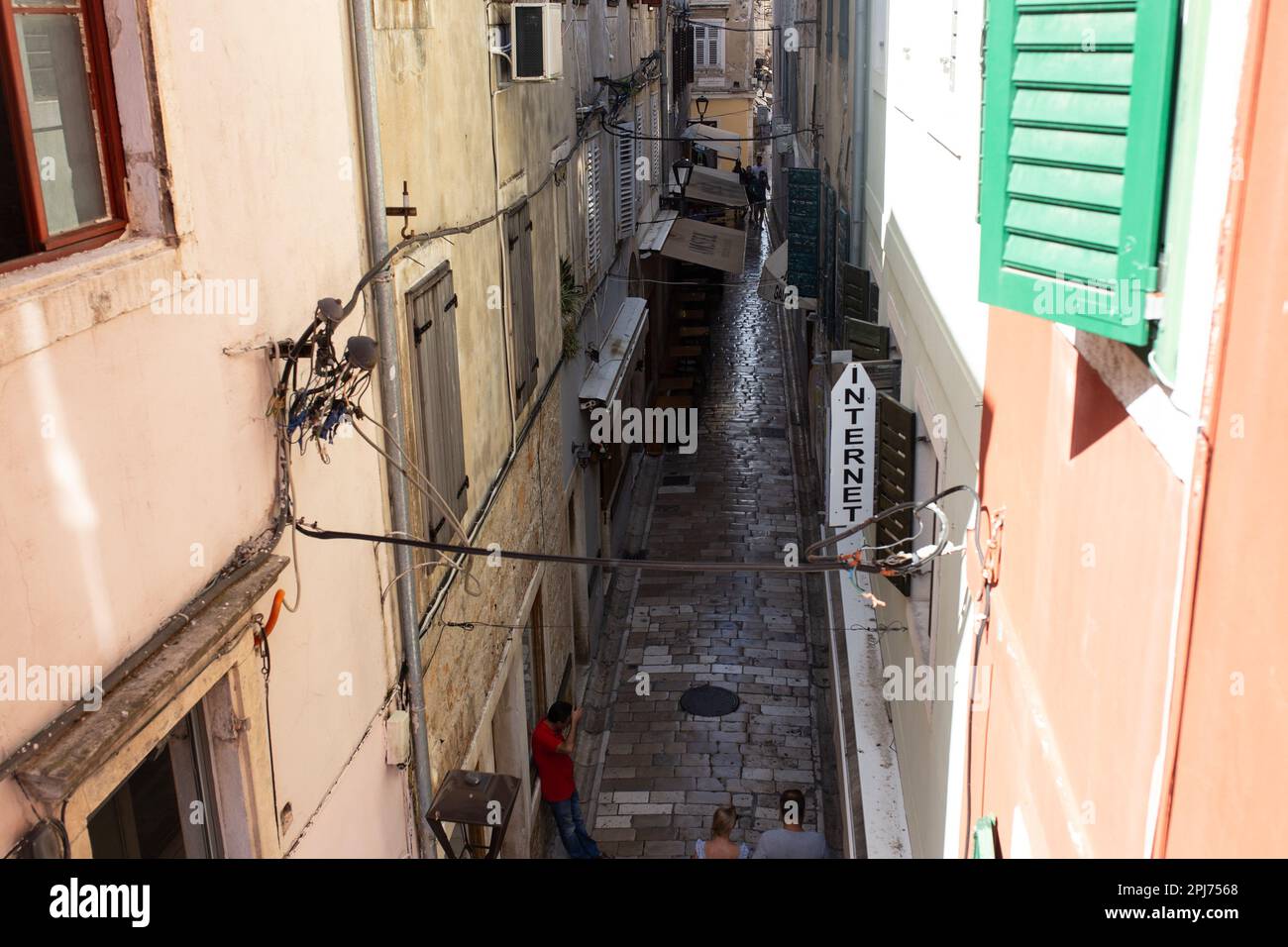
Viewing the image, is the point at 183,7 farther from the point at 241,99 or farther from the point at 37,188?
the point at 37,188

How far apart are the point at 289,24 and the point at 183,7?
43.0 inches

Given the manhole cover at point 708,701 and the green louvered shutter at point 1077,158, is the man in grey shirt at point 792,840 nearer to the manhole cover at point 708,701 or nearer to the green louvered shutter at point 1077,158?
the manhole cover at point 708,701

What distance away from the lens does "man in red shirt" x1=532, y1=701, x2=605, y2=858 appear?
10305 mm

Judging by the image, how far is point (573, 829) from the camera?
423 inches

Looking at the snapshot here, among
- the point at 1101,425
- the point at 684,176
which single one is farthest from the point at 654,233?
the point at 1101,425

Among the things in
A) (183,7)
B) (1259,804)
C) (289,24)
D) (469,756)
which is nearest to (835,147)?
(469,756)

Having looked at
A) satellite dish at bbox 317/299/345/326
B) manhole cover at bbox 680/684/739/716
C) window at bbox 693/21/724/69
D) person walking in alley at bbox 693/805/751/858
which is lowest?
manhole cover at bbox 680/684/739/716

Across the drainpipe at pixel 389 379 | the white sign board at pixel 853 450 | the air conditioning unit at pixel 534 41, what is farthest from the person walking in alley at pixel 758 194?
the drainpipe at pixel 389 379

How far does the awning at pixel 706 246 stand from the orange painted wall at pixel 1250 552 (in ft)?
59.2

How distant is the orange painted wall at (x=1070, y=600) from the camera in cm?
329

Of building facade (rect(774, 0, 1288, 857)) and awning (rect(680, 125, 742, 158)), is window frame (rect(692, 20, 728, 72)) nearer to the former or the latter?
awning (rect(680, 125, 742, 158))

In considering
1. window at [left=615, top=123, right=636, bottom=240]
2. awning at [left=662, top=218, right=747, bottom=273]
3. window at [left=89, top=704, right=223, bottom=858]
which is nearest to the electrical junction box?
window at [left=89, top=704, right=223, bottom=858]

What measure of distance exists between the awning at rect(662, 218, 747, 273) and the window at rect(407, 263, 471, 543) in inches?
514
